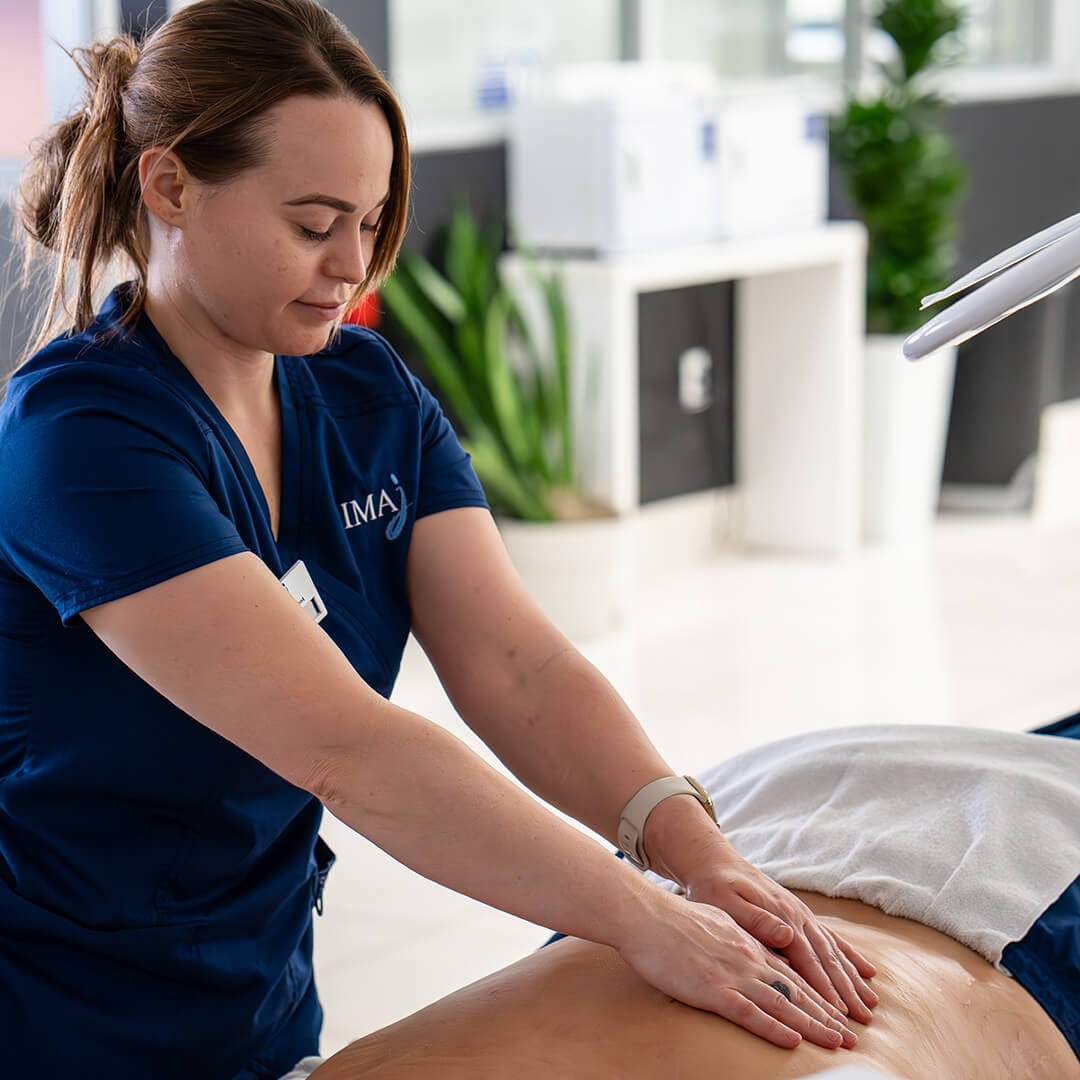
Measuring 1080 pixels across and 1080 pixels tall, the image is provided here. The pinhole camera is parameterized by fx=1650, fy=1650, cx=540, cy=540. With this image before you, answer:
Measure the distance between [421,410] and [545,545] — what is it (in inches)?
99.3

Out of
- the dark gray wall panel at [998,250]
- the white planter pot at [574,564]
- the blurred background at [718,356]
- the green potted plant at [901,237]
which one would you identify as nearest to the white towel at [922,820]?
the blurred background at [718,356]

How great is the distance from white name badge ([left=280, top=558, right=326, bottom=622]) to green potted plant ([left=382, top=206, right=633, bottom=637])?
2577 millimetres

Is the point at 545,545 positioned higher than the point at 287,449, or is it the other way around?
the point at 287,449

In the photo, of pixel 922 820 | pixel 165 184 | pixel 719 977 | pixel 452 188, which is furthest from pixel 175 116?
pixel 452 188

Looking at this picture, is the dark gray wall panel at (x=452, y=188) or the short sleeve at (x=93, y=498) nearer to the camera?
the short sleeve at (x=93, y=498)

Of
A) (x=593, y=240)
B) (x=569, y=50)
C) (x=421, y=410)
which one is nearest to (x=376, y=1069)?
(x=421, y=410)

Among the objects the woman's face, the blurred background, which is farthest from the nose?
the blurred background

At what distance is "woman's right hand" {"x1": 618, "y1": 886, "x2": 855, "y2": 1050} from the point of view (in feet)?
3.53

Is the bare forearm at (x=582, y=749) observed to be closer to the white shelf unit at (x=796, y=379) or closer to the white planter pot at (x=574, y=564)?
the white planter pot at (x=574, y=564)

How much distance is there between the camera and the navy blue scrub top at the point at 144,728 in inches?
43.3

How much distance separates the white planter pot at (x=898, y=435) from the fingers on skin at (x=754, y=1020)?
4.01 metres

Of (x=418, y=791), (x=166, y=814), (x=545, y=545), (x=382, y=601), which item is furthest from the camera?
(x=545, y=545)

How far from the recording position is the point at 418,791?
42.7 inches

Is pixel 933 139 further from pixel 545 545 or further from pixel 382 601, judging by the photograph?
pixel 382 601
